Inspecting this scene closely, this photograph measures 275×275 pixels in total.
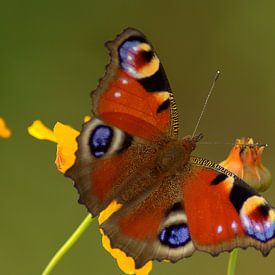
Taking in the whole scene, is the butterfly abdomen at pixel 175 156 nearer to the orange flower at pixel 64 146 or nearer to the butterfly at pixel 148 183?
the butterfly at pixel 148 183

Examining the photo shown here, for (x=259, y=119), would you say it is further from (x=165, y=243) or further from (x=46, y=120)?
(x=165, y=243)

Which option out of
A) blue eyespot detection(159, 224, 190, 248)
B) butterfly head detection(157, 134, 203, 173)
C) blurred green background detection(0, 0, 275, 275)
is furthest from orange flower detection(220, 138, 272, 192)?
blurred green background detection(0, 0, 275, 275)

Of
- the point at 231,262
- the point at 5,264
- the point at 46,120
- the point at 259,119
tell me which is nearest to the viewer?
the point at 231,262

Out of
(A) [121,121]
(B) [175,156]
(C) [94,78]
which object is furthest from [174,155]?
(C) [94,78]

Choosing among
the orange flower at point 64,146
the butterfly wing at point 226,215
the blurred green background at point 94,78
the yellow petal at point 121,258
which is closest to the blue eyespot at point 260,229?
the butterfly wing at point 226,215

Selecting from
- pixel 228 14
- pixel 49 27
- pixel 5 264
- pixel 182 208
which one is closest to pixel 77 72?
pixel 49 27

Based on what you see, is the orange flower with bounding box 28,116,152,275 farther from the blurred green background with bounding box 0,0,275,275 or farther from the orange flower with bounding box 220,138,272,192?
the blurred green background with bounding box 0,0,275,275
